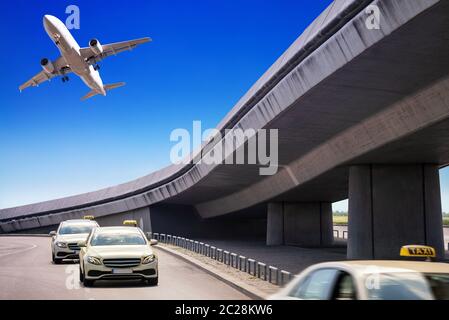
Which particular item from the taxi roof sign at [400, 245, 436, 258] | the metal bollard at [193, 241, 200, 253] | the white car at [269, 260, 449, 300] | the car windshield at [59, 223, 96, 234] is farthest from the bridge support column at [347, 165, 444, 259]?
the white car at [269, 260, 449, 300]

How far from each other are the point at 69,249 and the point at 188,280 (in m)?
7.44

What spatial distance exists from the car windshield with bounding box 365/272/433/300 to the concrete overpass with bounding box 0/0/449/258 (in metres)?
8.86

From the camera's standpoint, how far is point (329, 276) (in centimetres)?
659

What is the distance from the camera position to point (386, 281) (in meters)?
5.89

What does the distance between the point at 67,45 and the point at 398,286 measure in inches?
1455

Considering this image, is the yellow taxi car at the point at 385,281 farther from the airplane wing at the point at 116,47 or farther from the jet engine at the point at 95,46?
the airplane wing at the point at 116,47

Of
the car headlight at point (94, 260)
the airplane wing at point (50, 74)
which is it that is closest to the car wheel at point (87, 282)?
the car headlight at point (94, 260)

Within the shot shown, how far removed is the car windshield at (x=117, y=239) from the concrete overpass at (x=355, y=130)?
683 cm

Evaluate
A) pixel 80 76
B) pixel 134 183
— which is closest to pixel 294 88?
pixel 80 76

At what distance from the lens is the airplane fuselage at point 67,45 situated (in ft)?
130

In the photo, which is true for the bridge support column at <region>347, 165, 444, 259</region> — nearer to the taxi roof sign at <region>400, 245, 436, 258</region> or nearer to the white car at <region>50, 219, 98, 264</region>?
the white car at <region>50, 219, 98, 264</region>

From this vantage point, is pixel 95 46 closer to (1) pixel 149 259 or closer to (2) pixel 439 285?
(1) pixel 149 259

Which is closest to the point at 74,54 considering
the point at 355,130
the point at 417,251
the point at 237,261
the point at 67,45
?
the point at 67,45

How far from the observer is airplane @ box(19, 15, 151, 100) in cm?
3991
